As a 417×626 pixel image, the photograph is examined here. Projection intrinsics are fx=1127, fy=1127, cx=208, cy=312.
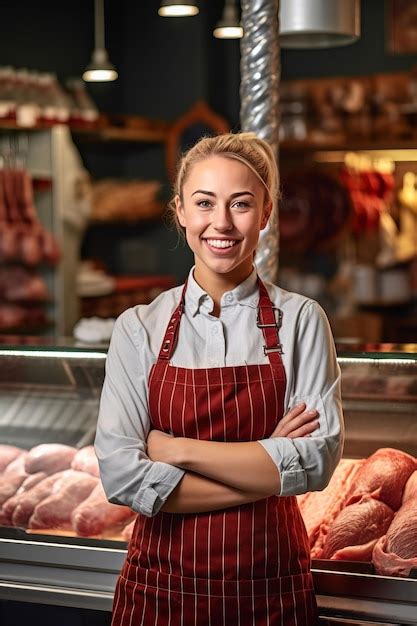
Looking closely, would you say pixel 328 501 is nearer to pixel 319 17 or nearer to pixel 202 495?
pixel 202 495

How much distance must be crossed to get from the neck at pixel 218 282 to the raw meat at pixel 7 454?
967 millimetres

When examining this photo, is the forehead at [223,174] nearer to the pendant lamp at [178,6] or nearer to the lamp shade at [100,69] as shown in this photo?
the pendant lamp at [178,6]

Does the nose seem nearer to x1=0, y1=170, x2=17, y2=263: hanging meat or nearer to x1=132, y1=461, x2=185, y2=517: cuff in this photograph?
x1=132, y1=461, x2=185, y2=517: cuff

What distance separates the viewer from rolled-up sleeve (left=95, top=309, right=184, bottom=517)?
7.13ft

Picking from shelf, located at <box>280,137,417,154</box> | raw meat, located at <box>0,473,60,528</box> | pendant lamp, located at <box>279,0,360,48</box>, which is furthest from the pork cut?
shelf, located at <box>280,137,417,154</box>

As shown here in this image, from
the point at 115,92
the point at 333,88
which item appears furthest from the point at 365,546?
the point at 115,92

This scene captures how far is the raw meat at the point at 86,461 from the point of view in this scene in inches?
115

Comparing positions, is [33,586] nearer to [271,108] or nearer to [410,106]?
[271,108]

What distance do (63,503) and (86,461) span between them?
0.12 metres

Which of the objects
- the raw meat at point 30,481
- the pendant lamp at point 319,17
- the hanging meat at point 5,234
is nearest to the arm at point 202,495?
the raw meat at point 30,481

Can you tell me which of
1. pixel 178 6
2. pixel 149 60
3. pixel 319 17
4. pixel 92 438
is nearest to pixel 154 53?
pixel 149 60

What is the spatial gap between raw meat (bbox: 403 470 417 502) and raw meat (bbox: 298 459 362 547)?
0.45 ft

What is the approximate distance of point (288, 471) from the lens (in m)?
2.16

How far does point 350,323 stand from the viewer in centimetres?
775
